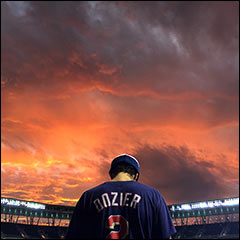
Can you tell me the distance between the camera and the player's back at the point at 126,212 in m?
3.03

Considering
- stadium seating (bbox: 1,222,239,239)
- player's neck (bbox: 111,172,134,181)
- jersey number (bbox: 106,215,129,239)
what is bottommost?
stadium seating (bbox: 1,222,239,239)

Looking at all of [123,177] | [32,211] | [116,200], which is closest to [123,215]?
[116,200]

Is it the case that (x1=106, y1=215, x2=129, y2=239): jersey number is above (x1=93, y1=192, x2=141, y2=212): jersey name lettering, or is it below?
below

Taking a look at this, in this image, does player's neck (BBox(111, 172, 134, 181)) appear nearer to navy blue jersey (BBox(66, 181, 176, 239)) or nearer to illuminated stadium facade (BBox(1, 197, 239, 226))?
navy blue jersey (BBox(66, 181, 176, 239))

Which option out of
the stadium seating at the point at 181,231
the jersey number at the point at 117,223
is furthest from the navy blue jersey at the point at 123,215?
the stadium seating at the point at 181,231

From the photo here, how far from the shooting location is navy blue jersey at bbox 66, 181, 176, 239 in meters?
3.03

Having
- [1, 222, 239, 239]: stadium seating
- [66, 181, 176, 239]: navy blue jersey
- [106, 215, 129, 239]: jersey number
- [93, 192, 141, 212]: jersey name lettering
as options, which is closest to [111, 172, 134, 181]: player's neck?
[66, 181, 176, 239]: navy blue jersey

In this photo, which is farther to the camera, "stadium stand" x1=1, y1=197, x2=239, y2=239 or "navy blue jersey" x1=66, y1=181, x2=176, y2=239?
"stadium stand" x1=1, y1=197, x2=239, y2=239

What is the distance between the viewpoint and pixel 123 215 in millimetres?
3096

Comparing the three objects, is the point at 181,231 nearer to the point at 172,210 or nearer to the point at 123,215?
the point at 172,210

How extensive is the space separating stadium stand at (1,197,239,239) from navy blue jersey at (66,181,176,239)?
62859 millimetres

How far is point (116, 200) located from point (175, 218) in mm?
69264

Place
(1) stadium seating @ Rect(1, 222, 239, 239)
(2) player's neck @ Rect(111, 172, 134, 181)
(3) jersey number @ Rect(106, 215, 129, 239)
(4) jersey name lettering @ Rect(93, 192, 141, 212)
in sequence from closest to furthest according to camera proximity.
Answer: (3) jersey number @ Rect(106, 215, 129, 239)
(4) jersey name lettering @ Rect(93, 192, 141, 212)
(2) player's neck @ Rect(111, 172, 134, 181)
(1) stadium seating @ Rect(1, 222, 239, 239)

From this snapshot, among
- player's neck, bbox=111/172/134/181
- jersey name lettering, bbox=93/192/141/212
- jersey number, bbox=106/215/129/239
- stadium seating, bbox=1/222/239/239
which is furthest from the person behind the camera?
stadium seating, bbox=1/222/239/239
